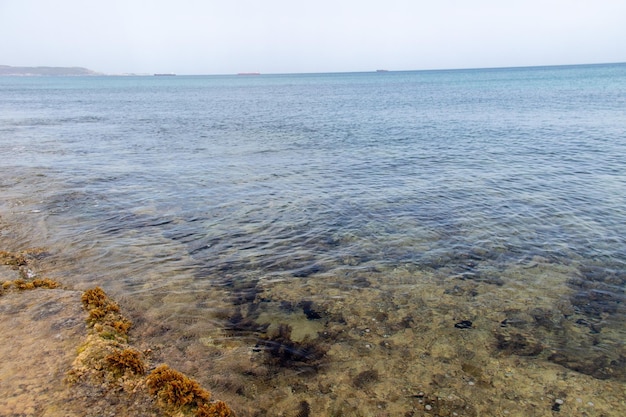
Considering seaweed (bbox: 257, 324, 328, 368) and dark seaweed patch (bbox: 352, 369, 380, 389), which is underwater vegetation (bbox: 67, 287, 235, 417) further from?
dark seaweed patch (bbox: 352, 369, 380, 389)

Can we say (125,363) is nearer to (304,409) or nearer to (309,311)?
(304,409)

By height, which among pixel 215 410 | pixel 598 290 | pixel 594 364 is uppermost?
→ pixel 215 410

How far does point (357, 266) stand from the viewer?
14562mm

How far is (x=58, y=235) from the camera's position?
55.3ft

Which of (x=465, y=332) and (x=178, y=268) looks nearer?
(x=465, y=332)

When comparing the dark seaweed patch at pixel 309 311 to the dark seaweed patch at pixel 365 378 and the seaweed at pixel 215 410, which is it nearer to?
the dark seaweed patch at pixel 365 378

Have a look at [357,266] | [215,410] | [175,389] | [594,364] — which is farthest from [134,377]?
[594,364]

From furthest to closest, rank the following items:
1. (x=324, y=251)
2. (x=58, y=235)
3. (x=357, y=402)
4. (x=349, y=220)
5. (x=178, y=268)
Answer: (x=349, y=220)
(x=58, y=235)
(x=324, y=251)
(x=178, y=268)
(x=357, y=402)

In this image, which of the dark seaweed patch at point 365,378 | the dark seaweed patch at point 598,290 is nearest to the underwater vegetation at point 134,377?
the dark seaweed patch at point 365,378

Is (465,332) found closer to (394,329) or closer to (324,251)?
(394,329)

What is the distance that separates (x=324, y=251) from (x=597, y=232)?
11.8m

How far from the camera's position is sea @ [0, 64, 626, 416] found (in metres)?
9.09

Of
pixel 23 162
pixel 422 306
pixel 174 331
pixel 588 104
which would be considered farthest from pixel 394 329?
Answer: pixel 588 104

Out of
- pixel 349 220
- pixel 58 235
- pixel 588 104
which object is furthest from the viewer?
pixel 588 104
